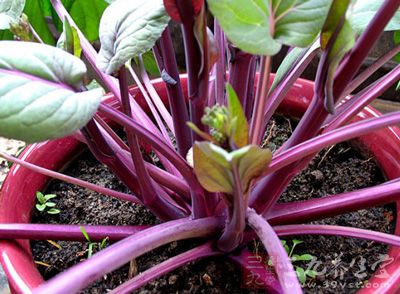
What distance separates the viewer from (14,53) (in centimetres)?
30

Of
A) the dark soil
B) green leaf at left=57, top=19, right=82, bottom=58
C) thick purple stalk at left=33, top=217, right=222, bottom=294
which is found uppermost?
green leaf at left=57, top=19, right=82, bottom=58

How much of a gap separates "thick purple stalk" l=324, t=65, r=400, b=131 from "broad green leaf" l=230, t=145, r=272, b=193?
0.58 feet

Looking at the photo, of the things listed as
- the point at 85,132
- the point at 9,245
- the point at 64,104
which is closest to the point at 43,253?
the point at 9,245

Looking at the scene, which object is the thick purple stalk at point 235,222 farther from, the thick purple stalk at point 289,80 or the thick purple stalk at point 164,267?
the thick purple stalk at point 289,80

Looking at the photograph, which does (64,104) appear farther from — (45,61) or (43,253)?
(43,253)

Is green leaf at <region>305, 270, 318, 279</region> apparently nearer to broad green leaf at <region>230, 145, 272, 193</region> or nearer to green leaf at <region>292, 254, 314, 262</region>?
green leaf at <region>292, 254, 314, 262</region>

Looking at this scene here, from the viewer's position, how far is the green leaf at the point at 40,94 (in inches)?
10.4

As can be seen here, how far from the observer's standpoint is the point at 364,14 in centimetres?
42

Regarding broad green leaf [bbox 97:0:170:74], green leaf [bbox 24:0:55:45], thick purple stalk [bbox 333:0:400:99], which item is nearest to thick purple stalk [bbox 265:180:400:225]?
thick purple stalk [bbox 333:0:400:99]

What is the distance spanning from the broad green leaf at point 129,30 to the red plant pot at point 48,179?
0.20 meters

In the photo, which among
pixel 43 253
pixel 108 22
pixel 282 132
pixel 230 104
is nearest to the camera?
pixel 230 104

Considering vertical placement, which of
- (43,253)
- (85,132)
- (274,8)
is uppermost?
(274,8)

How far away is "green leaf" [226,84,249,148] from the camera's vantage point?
0.86 feet

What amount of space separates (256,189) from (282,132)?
20cm
